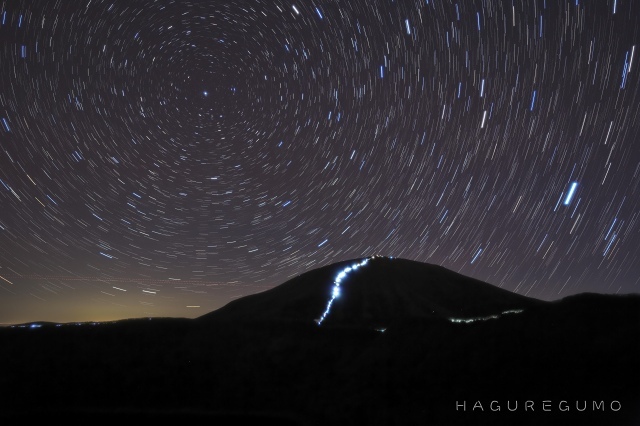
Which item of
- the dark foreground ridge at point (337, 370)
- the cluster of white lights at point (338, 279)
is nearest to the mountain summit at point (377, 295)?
the cluster of white lights at point (338, 279)

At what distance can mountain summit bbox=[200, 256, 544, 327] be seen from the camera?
77.6 feet

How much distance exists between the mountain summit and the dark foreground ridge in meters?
15.4

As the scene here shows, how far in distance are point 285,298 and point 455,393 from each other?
21059 mm

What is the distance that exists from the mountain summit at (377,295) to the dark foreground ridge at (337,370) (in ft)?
50.5

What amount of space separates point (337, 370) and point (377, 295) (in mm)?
24067

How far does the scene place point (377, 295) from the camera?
1118 inches

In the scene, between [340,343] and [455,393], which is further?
[340,343]

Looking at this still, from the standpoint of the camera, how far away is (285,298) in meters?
24.7

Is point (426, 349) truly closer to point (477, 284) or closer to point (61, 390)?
point (61, 390)

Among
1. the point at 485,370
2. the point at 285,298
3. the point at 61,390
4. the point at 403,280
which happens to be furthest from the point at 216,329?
the point at 403,280

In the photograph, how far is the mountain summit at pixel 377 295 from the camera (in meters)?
23.6

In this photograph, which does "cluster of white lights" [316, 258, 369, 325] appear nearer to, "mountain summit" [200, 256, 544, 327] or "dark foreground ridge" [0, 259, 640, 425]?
"mountain summit" [200, 256, 544, 327]

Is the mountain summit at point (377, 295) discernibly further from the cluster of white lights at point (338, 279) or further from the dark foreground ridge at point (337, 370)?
the dark foreground ridge at point (337, 370)

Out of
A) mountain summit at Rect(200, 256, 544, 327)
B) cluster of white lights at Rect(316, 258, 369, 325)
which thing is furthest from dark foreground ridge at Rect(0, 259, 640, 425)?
cluster of white lights at Rect(316, 258, 369, 325)
